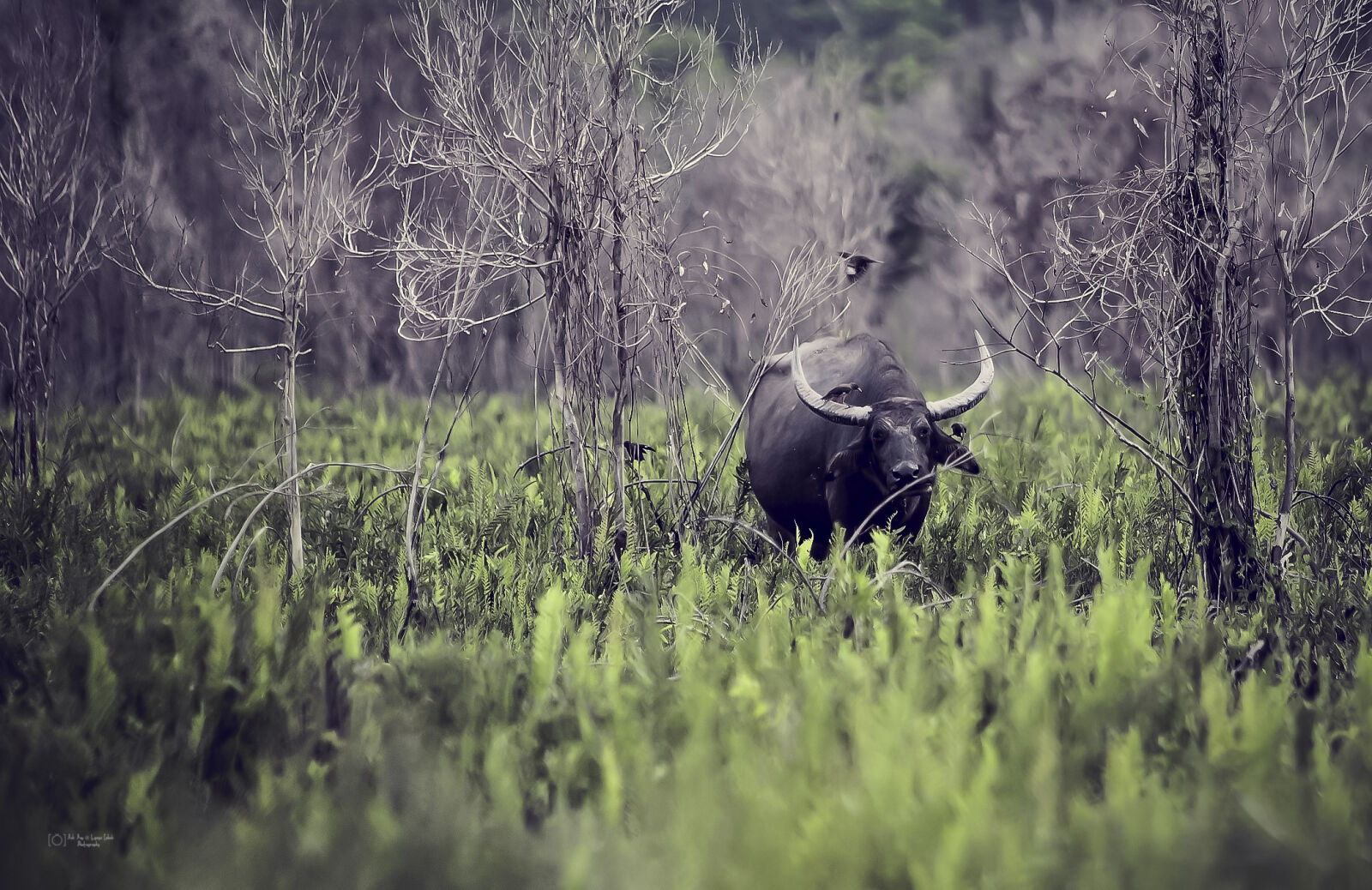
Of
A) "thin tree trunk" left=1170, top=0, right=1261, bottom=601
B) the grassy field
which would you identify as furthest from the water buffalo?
"thin tree trunk" left=1170, top=0, right=1261, bottom=601

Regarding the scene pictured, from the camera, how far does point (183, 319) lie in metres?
19.3

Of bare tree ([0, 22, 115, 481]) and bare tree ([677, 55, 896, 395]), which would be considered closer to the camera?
bare tree ([0, 22, 115, 481])

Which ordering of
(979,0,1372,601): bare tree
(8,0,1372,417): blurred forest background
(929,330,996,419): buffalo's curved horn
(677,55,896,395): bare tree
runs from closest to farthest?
(979,0,1372,601): bare tree, (929,330,996,419): buffalo's curved horn, (8,0,1372,417): blurred forest background, (677,55,896,395): bare tree

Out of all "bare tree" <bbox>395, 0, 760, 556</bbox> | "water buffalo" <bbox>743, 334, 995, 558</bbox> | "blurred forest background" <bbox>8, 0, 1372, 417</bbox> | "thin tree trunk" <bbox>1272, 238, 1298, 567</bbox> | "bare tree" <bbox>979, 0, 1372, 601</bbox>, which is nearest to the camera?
"bare tree" <bbox>979, 0, 1372, 601</bbox>

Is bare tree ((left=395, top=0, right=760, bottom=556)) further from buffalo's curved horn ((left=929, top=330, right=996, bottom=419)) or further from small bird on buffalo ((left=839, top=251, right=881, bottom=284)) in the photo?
buffalo's curved horn ((left=929, top=330, right=996, bottom=419))

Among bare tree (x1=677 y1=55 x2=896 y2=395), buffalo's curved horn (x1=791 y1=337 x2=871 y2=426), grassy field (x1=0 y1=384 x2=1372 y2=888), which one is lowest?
grassy field (x1=0 y1=384 x2=1372 y2=888)

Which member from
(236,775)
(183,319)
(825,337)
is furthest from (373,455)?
(183,319)

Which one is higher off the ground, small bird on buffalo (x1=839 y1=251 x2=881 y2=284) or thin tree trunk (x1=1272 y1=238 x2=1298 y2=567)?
small bird on buffalo (x1=839 y1=251 x2=881 y2=284)

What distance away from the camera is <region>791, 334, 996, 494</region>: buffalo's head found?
5293 mm

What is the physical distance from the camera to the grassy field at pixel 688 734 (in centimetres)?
189

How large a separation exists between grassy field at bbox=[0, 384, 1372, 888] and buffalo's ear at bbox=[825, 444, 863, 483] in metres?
0.68

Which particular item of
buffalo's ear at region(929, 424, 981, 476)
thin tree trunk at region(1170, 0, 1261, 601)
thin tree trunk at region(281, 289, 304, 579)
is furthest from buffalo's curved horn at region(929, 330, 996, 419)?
thin tree trunk at region(281, 289, 304, 579)

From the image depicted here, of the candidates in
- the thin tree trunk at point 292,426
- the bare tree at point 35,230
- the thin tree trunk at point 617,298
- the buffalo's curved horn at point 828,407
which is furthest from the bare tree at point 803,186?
the thin tree trunk at point 292,426

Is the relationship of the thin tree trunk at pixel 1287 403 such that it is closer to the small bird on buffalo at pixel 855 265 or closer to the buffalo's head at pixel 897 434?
the buffalo's head at pixel 897 434
